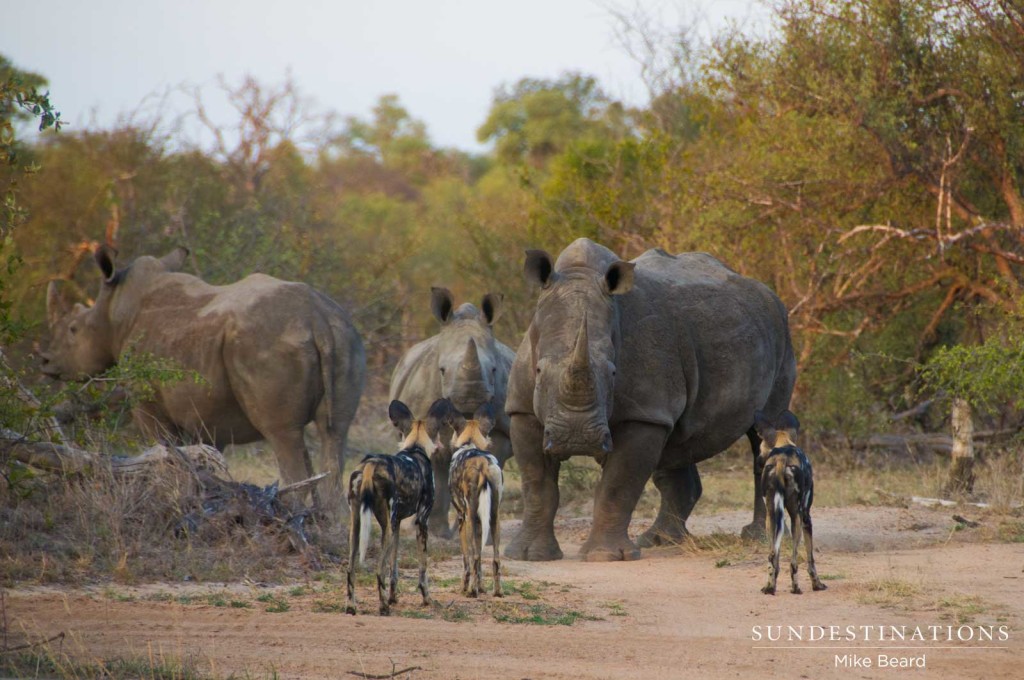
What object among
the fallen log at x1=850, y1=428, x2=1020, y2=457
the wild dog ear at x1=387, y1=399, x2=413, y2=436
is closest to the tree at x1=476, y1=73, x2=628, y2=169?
the fallen log at x1=850, y1=428, x2=1020, y2=457

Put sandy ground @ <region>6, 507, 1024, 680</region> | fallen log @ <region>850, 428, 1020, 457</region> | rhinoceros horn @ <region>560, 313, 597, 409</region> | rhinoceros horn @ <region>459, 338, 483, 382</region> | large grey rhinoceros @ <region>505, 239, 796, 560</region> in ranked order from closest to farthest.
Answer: sandy ground @ <region>6, 507, 1024, 680</region>, rhinoceros horn @ <region>560, 313, 597, 409</region>, large grey rhinoceros @ <region>505, 239, 796, 560</region>, rhinoceros horn @ <region>459, 338, 483, 382</region>, fallen log @ <region>850, 428, 1020, 457</region>

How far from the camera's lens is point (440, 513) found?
12492 mm

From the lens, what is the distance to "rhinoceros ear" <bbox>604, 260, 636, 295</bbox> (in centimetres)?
1049

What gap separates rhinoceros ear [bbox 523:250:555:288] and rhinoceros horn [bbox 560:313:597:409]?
2.93 ft

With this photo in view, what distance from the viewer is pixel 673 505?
12273mm

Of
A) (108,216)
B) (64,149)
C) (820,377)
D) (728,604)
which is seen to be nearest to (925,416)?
(820,377)

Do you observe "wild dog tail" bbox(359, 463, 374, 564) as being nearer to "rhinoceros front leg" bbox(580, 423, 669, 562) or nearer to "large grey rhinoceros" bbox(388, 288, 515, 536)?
"rhinoceros front leg" bbox(580, 423, 669, 562)

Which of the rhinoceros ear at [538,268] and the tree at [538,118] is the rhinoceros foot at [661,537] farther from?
the tree at [538,118]

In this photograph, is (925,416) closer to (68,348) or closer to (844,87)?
(844,87)

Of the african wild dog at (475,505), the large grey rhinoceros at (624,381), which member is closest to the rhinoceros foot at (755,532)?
the large grey rhinoceros at (624,381)

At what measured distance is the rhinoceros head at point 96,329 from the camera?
544 inches

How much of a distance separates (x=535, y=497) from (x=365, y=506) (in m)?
3.13

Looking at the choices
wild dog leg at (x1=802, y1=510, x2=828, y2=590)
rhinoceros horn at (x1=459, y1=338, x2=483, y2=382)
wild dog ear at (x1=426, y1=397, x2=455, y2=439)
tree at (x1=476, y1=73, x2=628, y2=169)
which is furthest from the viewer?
tree at (x1=476, y1=73, x2=628, y2=169)

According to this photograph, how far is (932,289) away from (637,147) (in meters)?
5.37
